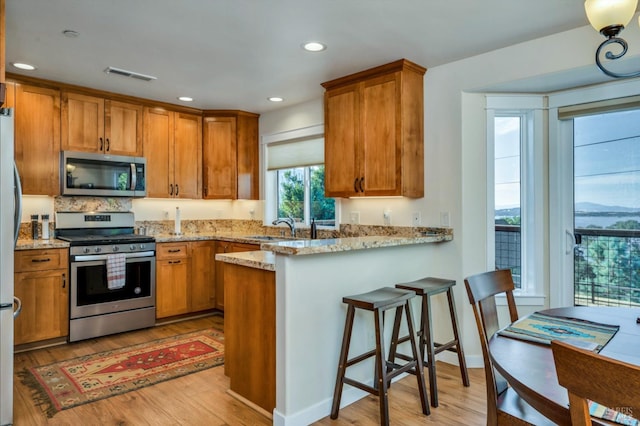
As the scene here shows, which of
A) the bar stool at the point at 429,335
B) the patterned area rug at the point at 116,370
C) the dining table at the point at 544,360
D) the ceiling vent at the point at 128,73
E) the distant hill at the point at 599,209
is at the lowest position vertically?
the patterned area rug at the point at 116,370

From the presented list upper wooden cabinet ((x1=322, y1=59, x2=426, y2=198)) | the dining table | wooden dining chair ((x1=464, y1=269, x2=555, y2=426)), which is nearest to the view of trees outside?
upper wooden cabinet ((x1=322, y1=59, x2=426, y2=198))

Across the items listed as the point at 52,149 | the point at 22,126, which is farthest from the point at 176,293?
the point at 22,126

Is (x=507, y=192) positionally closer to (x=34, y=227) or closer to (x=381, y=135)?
(x=381, y=135)

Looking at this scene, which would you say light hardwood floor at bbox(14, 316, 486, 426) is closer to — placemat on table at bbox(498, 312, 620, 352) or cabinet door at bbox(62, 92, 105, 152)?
placemat on table at bbox(498, 312, 620, 352)

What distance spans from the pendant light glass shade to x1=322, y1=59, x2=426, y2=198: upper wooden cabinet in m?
1.71

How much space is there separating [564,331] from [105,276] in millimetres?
3806

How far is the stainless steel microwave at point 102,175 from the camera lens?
393cm

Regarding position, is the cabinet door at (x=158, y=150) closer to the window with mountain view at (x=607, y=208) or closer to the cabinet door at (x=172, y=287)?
the cabinet door at (x=172, y=287)

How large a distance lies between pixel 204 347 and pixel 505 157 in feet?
10.2

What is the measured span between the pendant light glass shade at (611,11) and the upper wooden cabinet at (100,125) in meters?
4.20

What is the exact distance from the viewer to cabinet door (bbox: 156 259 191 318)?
424 centimetres

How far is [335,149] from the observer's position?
12.1 feet

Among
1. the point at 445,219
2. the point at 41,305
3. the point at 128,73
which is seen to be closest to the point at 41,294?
the point at 41,305

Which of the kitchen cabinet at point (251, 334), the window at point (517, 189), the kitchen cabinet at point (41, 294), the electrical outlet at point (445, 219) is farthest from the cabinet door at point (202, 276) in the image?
the window at point (517, 189)
